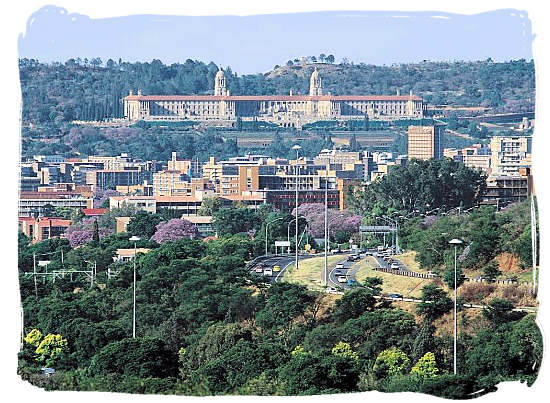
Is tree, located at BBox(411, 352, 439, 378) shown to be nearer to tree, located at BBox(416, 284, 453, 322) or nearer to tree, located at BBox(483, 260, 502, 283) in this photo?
tree, located at BBox(416, 284, 453, 322)

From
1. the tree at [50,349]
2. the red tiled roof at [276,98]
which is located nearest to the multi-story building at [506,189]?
the red tiled roof at [276,98]

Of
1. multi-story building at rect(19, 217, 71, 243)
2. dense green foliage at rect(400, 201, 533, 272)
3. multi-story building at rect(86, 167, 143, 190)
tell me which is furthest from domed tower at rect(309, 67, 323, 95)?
dense green foliage at rect(400, 201, 533, 272)

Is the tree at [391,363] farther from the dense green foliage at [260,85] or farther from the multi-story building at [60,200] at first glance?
the multi-story building at [60,200]

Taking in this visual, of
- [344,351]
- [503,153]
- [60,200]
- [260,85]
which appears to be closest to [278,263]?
[344,351]

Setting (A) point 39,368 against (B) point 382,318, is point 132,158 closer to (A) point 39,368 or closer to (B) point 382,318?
(B) point 382,318

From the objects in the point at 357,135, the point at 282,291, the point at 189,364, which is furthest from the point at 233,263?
the point at 357,135

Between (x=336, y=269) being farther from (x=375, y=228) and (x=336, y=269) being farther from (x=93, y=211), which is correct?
(x=93, y=211)
